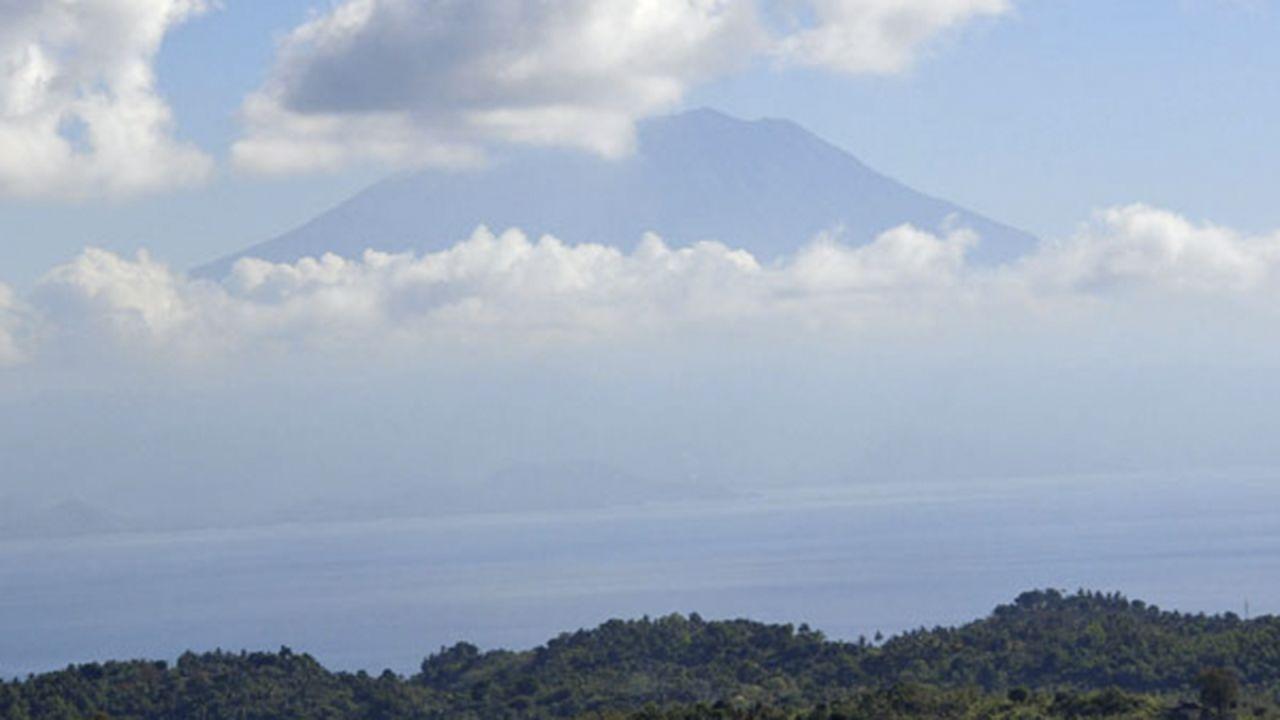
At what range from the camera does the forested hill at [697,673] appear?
5828 centimetres

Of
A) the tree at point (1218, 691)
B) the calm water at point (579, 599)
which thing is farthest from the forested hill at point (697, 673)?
the calm water at point (579, 599)

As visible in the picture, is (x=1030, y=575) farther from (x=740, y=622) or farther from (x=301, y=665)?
(x=301, y=665)

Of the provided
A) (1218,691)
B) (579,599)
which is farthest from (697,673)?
(579,599)

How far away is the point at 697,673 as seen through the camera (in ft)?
216

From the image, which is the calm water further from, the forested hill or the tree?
the tree

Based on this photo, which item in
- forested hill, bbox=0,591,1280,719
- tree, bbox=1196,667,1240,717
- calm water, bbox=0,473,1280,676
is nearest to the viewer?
tree, bbox=1196,667,1240,717

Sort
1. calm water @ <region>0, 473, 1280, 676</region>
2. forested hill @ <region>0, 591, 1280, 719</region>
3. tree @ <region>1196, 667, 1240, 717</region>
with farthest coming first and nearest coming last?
calm water @ <region>0, 473, 1280, 676</region> → forested hill @ <region>0, 591, 1280, 719</region> → tree @ <region>1196, 667, 1240, 717</region>

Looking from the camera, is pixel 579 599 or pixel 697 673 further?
pixel 579 599

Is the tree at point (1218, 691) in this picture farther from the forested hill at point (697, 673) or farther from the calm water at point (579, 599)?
the calm water at point (579, 599)

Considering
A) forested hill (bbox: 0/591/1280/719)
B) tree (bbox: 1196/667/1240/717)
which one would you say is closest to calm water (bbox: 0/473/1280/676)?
forested hill (bbox: 0/591/1280/719)

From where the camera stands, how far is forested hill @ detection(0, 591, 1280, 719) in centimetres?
5828

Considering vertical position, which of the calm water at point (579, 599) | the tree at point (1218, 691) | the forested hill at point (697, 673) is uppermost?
the calm water at point (579, 599)

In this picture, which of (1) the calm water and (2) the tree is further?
(1) the calm water

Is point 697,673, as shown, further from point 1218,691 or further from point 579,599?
point 579,599
